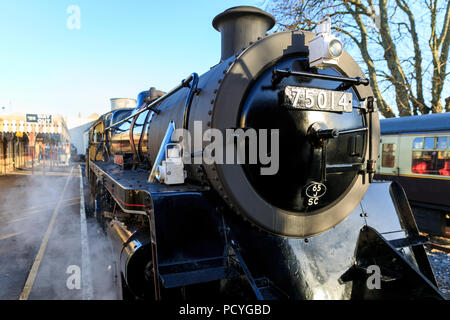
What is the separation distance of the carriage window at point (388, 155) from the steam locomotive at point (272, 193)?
5972 millimetres

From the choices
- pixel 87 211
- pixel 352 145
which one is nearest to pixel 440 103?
pixel 352 145

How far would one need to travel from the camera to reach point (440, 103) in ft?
35.7

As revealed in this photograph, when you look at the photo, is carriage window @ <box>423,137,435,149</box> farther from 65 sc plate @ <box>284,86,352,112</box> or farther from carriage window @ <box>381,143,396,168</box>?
65 sc plate @ <box>284,86,352,112</box>

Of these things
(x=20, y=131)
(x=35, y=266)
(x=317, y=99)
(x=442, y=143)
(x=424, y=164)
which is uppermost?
(x=20, y=131)

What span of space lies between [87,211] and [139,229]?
5925mm

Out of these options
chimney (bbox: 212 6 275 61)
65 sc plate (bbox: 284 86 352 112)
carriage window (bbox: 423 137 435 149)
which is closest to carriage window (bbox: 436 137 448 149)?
carriage window (bbox: 423 137 435 149)

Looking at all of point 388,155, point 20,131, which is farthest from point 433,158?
point 20,131

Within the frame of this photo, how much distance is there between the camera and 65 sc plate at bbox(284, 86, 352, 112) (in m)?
1.93

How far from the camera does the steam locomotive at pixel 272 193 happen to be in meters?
1.83

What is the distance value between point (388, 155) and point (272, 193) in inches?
284

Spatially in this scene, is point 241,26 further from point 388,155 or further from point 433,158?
point 388,155

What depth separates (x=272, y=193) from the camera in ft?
6.58

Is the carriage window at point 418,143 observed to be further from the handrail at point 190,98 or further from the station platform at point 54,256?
the station platform at point 54,256
